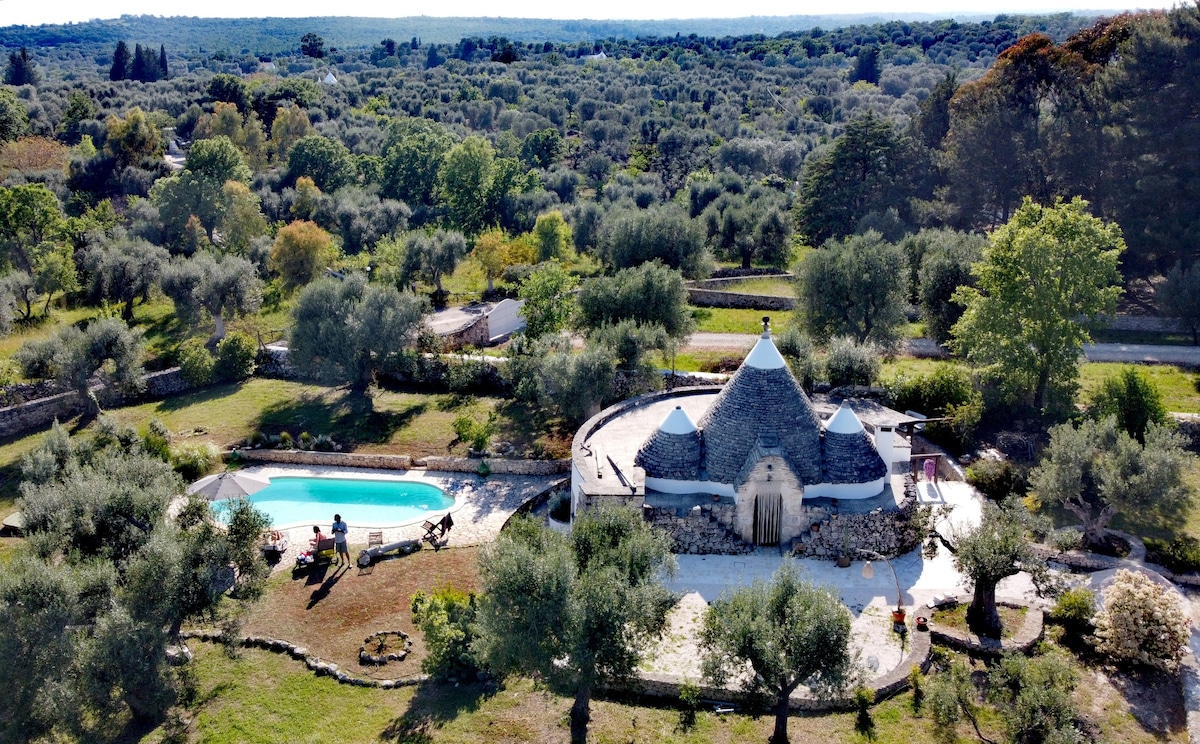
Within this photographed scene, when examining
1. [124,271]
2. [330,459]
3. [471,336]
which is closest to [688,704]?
[330,459]

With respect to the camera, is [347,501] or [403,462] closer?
[347,501]

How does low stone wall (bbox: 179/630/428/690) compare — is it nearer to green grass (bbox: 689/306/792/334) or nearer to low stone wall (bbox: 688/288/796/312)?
green grass (bbox: 689/306/792/334)

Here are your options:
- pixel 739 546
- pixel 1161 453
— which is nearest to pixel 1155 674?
pixel 1161 453

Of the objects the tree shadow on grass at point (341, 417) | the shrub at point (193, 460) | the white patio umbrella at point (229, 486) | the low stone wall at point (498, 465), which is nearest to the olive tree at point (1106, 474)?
the low stone wall at point (498, 465)

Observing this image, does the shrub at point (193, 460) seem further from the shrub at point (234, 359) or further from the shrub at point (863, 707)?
the shrub at point (863, 707)

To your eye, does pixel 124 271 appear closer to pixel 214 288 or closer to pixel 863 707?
pixel 214 288

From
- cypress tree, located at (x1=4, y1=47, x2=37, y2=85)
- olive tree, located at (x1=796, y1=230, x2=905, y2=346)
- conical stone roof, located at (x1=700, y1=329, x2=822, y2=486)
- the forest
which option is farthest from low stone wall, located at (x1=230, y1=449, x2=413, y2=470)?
cypress tree, located at (x1=4, y1=47, x2=37, y2=85)
